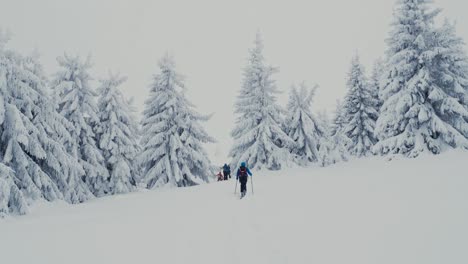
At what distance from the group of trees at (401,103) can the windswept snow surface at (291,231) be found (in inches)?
355

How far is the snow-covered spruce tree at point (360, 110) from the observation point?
34656 millimetres

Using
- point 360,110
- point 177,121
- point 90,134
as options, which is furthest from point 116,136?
point 360,110

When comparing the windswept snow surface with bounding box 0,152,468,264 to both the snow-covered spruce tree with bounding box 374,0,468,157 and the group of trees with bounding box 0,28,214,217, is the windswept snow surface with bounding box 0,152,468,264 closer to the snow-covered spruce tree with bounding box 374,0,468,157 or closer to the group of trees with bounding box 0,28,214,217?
the group of trees with bounding box 0,28,214,217

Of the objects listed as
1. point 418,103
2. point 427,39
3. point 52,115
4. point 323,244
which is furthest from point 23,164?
point 427,39

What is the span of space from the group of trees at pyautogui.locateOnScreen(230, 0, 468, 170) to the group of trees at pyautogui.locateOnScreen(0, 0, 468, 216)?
0.27ft

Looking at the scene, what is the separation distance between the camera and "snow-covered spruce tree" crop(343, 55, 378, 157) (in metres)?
34.7

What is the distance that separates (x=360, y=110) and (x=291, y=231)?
29.7 metres

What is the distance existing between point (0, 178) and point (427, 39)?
2538 centimetres

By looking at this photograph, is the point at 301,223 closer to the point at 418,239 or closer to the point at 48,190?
the point at 418,239

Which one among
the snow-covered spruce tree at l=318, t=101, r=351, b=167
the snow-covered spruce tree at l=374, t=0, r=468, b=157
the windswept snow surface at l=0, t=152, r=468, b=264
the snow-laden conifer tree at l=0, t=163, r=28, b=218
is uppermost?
the snow-covered spruce tree at l=374, t=0, r=468, b=157

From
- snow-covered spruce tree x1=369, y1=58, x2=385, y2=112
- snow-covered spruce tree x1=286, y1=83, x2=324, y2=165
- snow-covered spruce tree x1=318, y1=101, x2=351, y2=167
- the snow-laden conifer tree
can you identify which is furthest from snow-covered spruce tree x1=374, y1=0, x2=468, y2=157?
the snow-laden conifer tree

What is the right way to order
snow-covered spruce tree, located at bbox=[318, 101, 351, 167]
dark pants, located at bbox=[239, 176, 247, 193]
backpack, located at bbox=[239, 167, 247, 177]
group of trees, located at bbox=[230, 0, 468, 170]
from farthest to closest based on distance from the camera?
snow-covered spruce tree, located at bbox=[318, 101, 351, 167] → group of trees, located at bbox=[230, 0, 468, 170] → backpack, located at bbox=[239, 167, 247, 177] → dark pants, located at bbox=[239, 176, 247, 193]

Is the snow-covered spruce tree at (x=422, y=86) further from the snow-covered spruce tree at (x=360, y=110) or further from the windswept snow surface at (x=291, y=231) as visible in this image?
the snow-covered spruce tree at (x=360, y=110)

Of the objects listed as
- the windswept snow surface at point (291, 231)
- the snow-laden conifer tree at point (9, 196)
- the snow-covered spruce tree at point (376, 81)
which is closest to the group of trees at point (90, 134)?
the snow-laden conifer tree at point (9, 196)
